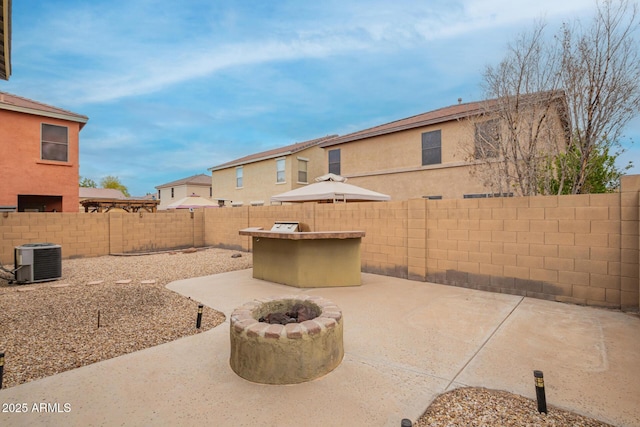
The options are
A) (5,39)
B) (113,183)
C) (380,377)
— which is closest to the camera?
(380,377)

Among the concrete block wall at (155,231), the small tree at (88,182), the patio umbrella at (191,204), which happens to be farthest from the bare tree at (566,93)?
the small tree at (88,182)

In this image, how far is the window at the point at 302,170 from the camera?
64.8 ft

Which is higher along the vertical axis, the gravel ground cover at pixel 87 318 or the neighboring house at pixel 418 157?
the neighboring house at pixel 418 157

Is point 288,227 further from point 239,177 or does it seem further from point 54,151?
point 239,177

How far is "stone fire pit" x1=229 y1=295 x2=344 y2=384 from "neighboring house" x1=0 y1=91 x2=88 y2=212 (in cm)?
1361

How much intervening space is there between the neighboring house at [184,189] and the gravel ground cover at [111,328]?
2399 cm

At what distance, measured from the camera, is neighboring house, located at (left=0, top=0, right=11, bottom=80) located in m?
3.61

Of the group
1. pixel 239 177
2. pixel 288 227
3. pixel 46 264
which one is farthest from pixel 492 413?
pixel 239 177

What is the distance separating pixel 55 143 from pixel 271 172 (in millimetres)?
10874

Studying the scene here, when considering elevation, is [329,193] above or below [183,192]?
below

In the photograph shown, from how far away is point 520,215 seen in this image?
586cm

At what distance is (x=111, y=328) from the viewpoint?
4.34 meters

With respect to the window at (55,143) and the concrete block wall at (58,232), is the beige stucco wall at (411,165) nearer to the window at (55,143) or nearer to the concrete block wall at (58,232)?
the concrete block wall at (58,232)

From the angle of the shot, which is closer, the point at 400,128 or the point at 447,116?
the point at 447,116
